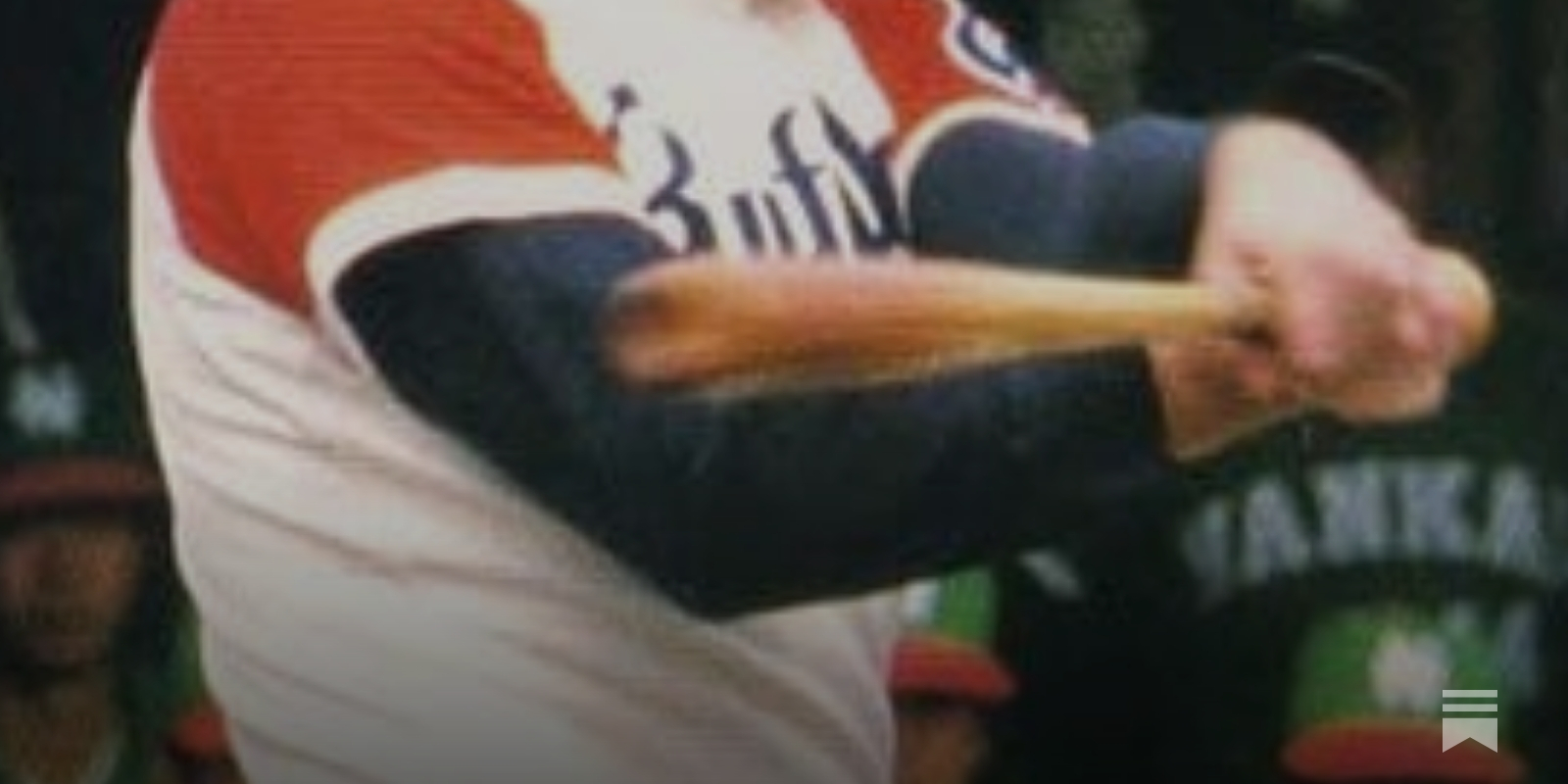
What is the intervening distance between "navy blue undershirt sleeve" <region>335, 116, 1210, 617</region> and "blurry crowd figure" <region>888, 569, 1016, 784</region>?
2cm

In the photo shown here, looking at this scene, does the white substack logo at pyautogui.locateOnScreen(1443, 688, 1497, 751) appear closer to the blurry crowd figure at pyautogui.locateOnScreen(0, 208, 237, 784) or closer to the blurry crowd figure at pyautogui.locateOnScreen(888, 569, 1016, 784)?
the blurry crowd figure at pyautogui.locateOnScreen(888, 569, 1016, 784)

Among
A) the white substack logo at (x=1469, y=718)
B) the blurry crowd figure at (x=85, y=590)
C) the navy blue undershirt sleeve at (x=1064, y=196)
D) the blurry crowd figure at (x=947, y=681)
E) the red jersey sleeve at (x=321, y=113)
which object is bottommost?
the white substack logo at (x=1469, y=718)

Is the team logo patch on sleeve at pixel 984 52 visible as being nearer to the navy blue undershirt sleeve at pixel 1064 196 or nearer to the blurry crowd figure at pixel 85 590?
the navy blue undershirt sleeve at pixel 1064 196

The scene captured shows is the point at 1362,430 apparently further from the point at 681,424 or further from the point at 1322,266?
the point at 681,424

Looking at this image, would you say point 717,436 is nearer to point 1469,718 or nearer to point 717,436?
point 717,436

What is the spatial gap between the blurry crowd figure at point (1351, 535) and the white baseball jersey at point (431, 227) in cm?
7

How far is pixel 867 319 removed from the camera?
1332 millimetres

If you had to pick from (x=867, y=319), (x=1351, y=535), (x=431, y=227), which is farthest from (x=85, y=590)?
(x=1351, y=535)

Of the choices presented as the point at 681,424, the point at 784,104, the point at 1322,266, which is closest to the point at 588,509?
the point at 681,424

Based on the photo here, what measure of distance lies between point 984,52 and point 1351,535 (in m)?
0.25

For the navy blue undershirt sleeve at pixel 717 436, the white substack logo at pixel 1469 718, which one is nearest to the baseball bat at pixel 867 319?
the navy blue undershirt sleeve at pixel 717 436

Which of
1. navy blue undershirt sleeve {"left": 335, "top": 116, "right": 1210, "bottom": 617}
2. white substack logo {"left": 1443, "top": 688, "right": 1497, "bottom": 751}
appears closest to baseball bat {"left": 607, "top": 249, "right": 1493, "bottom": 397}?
navy blue undershirt sleeve {"left": 335, "top": 116, "right": 1210, "bottom": 617}

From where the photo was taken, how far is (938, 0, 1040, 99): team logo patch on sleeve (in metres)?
1.41

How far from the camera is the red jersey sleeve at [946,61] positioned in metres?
1.40
